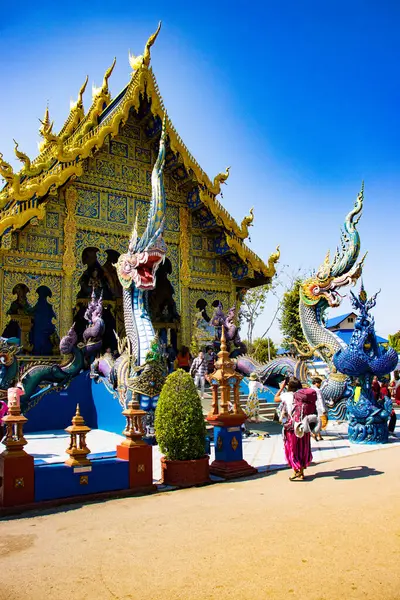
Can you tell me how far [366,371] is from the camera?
8.84m

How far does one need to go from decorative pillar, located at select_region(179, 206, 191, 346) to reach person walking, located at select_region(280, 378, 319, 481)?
21.8 feet

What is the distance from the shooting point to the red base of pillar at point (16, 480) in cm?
481

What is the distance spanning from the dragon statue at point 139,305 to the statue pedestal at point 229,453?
262 cm

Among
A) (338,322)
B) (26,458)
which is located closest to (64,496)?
(26,458)

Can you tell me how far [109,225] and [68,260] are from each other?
4.48 ft

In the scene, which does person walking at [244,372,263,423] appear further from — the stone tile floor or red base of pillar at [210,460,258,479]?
red base of pillar at [210,460,258,479]

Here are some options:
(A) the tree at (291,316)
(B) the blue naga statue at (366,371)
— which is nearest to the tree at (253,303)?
(A) the tree at (291,316)

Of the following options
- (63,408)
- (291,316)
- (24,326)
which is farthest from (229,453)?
(291,316)

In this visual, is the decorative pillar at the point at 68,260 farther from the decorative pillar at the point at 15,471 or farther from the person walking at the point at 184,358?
the decorative pillar at the point at 15,471

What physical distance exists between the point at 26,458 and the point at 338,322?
2977 cm

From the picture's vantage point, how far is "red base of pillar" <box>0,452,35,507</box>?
15.8 feet

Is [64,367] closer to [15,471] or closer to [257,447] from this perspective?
[257,447]

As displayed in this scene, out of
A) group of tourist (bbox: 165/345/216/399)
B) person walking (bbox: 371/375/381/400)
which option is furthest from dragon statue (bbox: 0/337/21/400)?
person walking (bbox: 371/375/381/400)

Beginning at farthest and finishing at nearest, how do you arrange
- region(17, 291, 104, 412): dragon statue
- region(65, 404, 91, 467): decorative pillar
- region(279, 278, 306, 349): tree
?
region(279, 278, 306, 349): tree < region(17, 291, 104, 412): dragon statue < region(65, 404, 91, 467): decorative pillar
